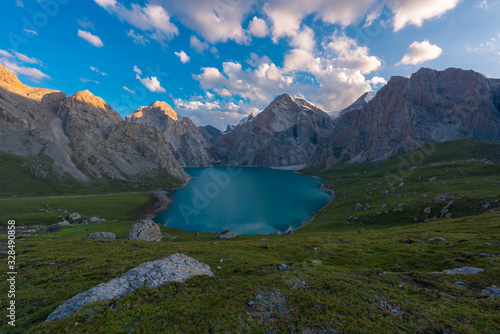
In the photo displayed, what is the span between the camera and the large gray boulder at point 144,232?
1793 inches

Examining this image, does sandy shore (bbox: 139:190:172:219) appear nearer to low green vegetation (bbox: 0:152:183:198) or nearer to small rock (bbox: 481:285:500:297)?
low green vegetation (bbox: 0:152:183:198)

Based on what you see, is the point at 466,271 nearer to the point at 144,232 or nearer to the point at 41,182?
the point at 144,232

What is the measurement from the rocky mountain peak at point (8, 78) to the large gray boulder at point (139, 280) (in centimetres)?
25451

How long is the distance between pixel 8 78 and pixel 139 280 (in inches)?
10515

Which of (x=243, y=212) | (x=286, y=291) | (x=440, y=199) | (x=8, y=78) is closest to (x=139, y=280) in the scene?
(x=286, y=291)

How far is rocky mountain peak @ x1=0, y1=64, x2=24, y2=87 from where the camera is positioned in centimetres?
16450

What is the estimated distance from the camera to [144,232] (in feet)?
151

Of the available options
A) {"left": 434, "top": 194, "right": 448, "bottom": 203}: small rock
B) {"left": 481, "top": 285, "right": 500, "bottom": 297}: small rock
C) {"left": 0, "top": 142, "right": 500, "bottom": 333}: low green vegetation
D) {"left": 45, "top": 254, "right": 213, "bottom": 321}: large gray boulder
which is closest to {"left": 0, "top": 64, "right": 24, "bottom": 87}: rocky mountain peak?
{"left": 0, "top": 142, "right": 500, "bottom": 333}: low green vegetation

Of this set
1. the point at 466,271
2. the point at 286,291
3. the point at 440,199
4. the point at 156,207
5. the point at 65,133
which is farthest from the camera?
the point at 65,133

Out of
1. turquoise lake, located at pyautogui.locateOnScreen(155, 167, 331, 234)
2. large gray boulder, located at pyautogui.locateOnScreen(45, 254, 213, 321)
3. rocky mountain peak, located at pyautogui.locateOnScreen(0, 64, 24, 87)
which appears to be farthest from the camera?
rocky mountain peak, located at pyautogui.locateOnScreen(0, 64, 24, 87)

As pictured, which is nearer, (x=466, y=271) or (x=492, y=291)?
(x=492, y=291)

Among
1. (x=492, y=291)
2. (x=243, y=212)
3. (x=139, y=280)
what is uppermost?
(x=139, y=280)

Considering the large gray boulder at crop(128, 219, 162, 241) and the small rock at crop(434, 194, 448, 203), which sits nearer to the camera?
the large gray boulder at crop(128, 219, 162, 241)

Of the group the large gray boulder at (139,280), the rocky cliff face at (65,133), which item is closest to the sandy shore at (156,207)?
the rocky cliff face at (65,133)
